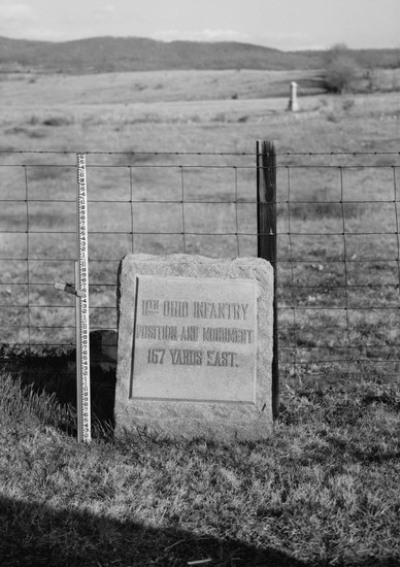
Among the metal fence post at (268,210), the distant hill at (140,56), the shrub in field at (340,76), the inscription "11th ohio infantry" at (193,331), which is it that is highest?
the distant hill at (140,56)

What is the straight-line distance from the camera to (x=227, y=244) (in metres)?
13.0

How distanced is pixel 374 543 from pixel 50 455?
6.26 feet

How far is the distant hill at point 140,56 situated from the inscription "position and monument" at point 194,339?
8190 cm

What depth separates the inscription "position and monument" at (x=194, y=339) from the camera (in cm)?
528

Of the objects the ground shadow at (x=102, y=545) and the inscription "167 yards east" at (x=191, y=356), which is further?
the inscription "167 yards east" at (x=191, y=356)

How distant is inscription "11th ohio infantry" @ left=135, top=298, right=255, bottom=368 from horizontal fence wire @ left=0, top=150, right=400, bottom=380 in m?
0.88

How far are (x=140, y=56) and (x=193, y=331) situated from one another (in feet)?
418

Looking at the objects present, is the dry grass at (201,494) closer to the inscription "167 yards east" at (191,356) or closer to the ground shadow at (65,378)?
the ground shadow at (65,378)

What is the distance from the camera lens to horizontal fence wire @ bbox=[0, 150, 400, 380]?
24.3 ft

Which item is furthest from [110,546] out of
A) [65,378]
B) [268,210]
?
[268,210]

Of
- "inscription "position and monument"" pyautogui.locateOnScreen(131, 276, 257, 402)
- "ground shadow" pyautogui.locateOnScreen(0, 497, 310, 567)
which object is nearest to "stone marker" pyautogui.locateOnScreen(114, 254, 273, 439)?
"inscription "position and monument"" pyautogui.locateOnScreen(131, 276, 257, 402)

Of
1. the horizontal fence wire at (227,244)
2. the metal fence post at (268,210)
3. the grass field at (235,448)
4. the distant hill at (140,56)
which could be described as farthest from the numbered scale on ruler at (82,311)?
the distant hill at (140,56)

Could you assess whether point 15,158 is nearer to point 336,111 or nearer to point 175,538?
point 336,111

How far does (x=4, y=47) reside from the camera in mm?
126312
